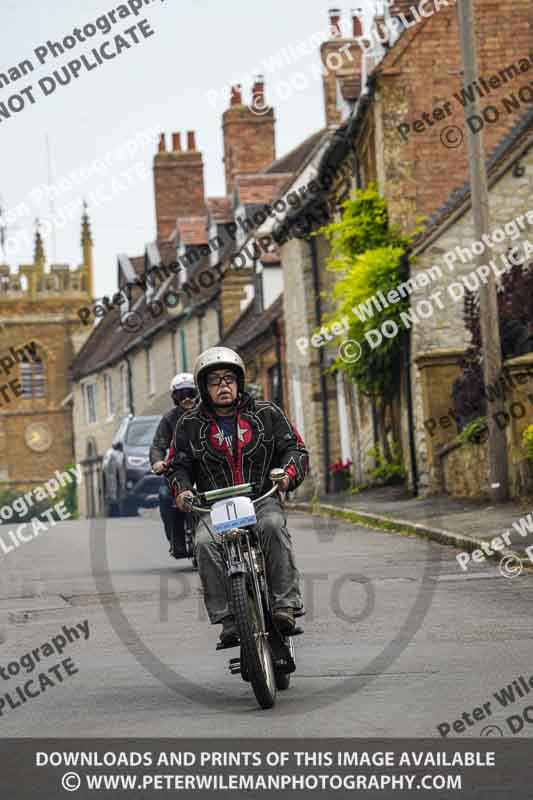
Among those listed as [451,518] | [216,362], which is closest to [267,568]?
[216,362]

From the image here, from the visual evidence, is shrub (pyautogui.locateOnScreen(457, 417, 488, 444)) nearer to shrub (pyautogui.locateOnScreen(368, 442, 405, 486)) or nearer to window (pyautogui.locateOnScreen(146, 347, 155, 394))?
shrub (pyautogui.locateOnScreen(368, 442, 405, 486))

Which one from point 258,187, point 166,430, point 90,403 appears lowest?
point 90,403

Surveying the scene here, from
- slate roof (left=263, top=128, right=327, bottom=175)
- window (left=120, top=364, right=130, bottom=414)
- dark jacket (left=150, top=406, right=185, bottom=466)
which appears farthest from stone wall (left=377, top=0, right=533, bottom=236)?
window (left=120, top=364, right=130, bottom=414)

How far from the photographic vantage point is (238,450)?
8477 mm

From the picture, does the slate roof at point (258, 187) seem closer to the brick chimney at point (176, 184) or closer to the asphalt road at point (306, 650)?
the brick chimney at point (176, 184)

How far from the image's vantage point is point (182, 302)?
177ft

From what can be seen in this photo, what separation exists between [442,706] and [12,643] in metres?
4.30

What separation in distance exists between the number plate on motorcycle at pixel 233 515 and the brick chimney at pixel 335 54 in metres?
31.4

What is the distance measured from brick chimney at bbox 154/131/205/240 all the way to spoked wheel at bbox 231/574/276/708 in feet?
164

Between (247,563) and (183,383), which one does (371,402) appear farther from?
(247,563)

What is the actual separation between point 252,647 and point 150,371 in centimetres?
5036

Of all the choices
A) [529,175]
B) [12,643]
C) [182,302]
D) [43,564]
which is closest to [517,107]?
[529,175]

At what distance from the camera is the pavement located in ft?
52.1

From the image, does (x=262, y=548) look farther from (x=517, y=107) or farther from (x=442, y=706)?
(x=517, y=107)
